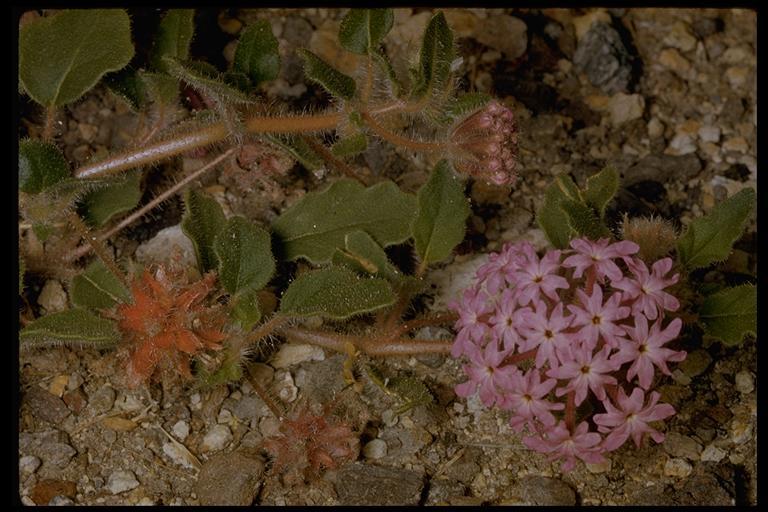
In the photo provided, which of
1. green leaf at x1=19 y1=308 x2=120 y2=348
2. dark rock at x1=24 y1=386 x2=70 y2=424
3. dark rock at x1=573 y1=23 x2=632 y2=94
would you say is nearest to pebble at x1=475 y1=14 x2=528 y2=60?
dark rock at x1=573 y1=23 x2=632 y2=94

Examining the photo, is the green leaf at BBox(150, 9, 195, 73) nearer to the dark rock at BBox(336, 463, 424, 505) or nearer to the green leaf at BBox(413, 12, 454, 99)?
the green leaf at BBox(413, 12, 454, 99)

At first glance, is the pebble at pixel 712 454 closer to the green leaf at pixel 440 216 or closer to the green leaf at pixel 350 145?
the green leaf at pixel 440 216

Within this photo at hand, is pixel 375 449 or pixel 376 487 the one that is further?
pixel 375 449

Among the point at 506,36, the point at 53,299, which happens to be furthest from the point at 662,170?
the point at 53,299

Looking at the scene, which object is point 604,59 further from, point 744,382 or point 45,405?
point 45,405

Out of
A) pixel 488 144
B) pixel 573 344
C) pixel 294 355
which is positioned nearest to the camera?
pixel 573 344
